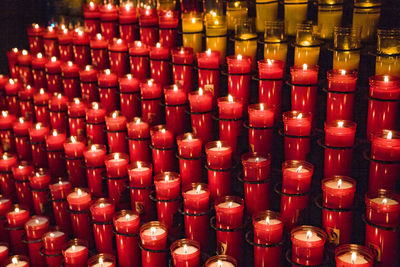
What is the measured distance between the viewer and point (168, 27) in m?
2.91

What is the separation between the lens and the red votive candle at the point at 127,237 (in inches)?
95.4

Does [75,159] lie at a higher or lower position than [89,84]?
lower

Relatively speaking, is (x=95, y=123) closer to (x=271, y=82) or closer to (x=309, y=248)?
(x=271, y=82)

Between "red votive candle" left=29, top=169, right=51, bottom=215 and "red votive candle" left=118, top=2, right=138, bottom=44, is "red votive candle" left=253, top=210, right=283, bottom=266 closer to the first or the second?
"red votive candle" left=29, top=169, right=51, bottom=215

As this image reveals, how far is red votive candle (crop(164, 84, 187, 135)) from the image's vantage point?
258cm

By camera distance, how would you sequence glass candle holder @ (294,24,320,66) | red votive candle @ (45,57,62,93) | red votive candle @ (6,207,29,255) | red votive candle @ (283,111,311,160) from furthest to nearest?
red votive candle @ (45,57,62,93)
red votive candle @ (6,207,29,255)
glass candle holder @ (294,24,320,66)
red votive candle @ (283,111,311,160)

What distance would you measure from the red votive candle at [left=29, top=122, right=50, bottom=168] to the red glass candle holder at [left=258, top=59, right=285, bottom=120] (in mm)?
1556

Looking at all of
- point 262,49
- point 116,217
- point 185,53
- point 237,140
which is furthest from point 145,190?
point 262,49

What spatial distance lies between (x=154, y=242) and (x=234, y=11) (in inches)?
53.6

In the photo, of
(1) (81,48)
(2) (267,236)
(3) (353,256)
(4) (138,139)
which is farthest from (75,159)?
(3) (353,256)

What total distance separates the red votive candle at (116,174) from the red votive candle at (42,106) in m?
0.83

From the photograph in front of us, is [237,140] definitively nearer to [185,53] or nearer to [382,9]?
[185,53]

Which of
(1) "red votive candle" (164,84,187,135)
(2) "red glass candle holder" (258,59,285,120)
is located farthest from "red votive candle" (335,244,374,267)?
(1) "red votive candle" (164,84,187,135)

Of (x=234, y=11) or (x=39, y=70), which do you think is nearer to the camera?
(x=234, y=11)
